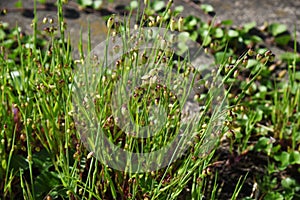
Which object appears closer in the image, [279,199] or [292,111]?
[279,199]

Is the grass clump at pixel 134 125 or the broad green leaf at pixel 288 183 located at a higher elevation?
the grass clump at pixel 134 125

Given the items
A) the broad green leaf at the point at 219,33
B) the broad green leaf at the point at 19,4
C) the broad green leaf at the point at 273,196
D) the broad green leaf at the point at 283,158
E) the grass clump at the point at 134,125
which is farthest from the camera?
the broad green leaf at the point at 19,4

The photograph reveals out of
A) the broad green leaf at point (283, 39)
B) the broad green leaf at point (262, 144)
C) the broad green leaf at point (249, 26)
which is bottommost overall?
the broad green leaf at point (262, 144)

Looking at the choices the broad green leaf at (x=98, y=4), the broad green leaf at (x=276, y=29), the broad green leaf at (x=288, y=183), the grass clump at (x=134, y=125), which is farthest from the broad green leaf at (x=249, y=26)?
the broad green leaf at (x=288, y=183)

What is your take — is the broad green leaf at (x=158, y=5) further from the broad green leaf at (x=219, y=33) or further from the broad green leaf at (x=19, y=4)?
the broad green leaf at (x=19, y=4)

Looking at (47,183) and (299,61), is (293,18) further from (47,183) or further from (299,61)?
(47,183)

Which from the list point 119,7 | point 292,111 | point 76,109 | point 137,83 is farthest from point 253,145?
point 119,7

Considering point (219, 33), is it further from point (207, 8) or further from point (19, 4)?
point (19, 4)

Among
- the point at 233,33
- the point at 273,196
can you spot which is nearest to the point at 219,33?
the point at 233,33

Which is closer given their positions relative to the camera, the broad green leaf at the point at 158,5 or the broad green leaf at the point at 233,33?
the broad green leaf at the point at 233,33

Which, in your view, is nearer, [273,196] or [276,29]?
[273,196]

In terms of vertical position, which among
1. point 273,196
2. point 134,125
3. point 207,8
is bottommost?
point 273,196
